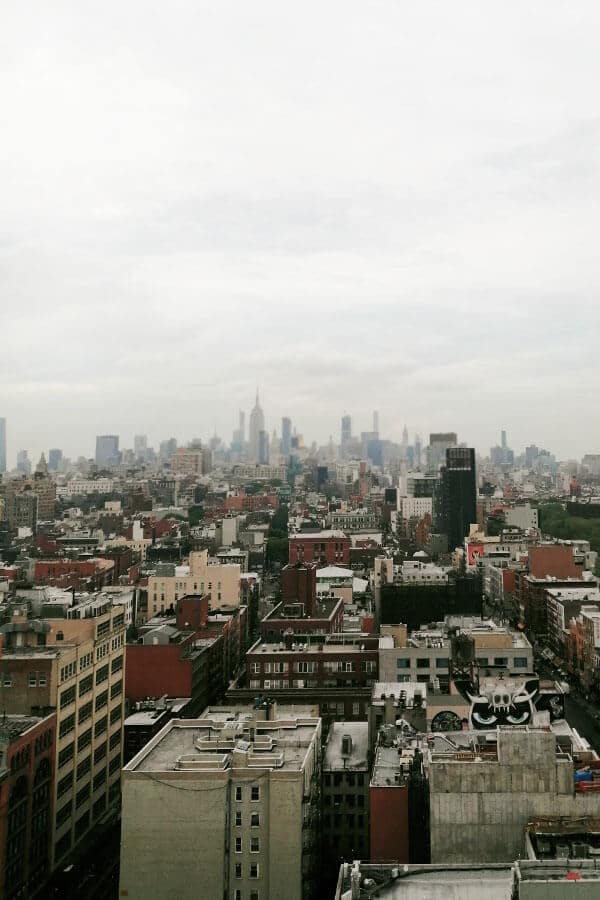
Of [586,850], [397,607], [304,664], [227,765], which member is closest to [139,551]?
[397,607]

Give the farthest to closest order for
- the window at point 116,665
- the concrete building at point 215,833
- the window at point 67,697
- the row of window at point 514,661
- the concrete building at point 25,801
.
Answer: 1. the row of window at point 514,661
2. the window at point 116,665
3. the window at point 67,697
4. the concrete building at point 25,801
5. the concrete building at point 215,833

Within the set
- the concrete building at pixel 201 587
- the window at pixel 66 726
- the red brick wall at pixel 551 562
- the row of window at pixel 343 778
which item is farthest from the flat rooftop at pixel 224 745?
the red brick wall at pixel 551 562

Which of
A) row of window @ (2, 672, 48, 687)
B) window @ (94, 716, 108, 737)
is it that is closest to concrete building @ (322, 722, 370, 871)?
window @ (94, 716, 108, 737)

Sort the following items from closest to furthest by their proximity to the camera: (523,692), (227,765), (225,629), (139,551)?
(227,765) → (523,692) → (225,629) → (139,551)

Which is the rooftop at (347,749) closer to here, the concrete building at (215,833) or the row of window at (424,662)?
the concrete building at (215,833)

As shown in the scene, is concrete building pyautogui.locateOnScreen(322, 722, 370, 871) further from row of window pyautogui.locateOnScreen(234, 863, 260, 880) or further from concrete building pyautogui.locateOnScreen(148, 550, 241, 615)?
concrete building pyautogui.locateOnScreen(148, 550, 241, 615)

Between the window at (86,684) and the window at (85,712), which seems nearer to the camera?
the window at (85,712)

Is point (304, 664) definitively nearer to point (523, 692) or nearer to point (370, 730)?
point (370, 730)
